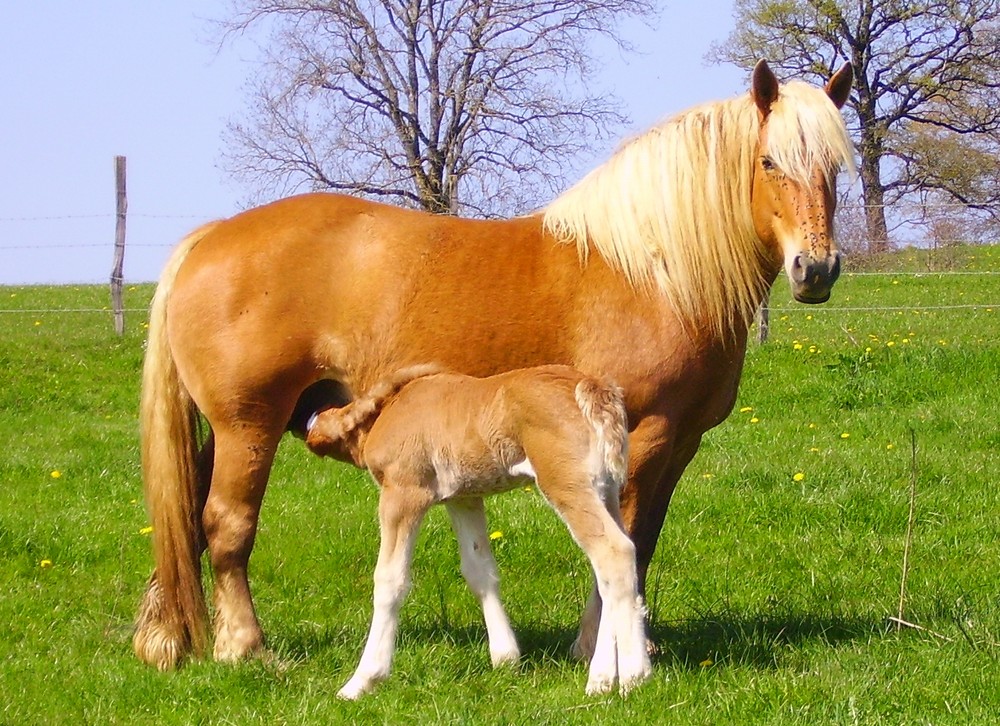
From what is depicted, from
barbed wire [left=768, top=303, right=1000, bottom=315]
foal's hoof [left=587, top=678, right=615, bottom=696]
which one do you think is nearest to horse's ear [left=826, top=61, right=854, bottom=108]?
foal's hoof [left=587, top=678, right=615, bottom=696]

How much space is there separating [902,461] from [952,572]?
2.02 meters

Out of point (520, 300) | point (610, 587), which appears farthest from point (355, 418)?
point (610, 587)

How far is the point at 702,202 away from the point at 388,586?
6.28ft

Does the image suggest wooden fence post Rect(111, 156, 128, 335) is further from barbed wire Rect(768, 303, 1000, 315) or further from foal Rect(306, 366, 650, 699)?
foal Rect(306, 366, 650, 699)

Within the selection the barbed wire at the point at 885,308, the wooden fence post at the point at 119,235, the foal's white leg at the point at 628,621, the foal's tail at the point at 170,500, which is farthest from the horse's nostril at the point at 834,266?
the wooden fence post at the point at 119,235

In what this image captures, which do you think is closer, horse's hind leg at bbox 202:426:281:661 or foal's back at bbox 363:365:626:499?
foal's back at bbox 363:365:626:499

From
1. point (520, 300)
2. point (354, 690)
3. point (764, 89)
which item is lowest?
point (354, 690)

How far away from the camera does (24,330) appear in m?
14.1

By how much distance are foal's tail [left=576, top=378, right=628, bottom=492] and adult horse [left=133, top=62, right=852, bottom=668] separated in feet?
0.70

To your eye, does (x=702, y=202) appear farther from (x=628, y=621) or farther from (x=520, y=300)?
(x=628, y=621)

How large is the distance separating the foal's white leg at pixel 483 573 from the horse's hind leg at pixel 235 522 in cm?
78

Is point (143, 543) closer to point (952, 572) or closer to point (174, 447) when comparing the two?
point (174, 447)

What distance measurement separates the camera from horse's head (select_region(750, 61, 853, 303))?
14.5ft

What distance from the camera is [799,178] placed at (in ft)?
14.9
